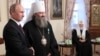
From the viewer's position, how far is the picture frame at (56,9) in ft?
27.2

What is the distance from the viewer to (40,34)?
3.52m

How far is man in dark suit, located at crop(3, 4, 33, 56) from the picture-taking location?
9.82 ft

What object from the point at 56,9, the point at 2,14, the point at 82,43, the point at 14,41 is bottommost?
the point at 82,43

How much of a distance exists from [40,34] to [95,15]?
207 inches

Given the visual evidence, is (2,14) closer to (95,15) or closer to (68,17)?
(68,17)

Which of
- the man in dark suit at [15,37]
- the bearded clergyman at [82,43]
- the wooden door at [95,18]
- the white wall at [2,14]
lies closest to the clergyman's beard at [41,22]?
the man in dark suit at [15,37]

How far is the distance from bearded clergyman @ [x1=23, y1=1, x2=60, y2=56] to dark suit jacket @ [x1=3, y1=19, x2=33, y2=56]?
1.38ft

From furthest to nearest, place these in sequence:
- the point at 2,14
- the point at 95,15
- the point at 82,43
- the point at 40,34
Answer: the point at 95,15
the point at 2,14
the point at 82,43
the point at 40,34

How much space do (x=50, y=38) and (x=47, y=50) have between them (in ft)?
0.65

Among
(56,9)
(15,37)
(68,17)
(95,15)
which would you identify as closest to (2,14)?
(56,9)

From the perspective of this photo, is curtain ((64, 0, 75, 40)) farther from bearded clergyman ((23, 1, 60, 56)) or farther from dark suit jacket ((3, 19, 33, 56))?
dark suit jacket ((3, 19, 33, 56))

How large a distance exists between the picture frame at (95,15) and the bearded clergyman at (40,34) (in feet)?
16.7

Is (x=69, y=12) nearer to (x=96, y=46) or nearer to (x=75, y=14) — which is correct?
(x=75, y=14)

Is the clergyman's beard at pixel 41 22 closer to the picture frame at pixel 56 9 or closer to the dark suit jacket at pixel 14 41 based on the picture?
the dark suit jacket at pixel 14 41
